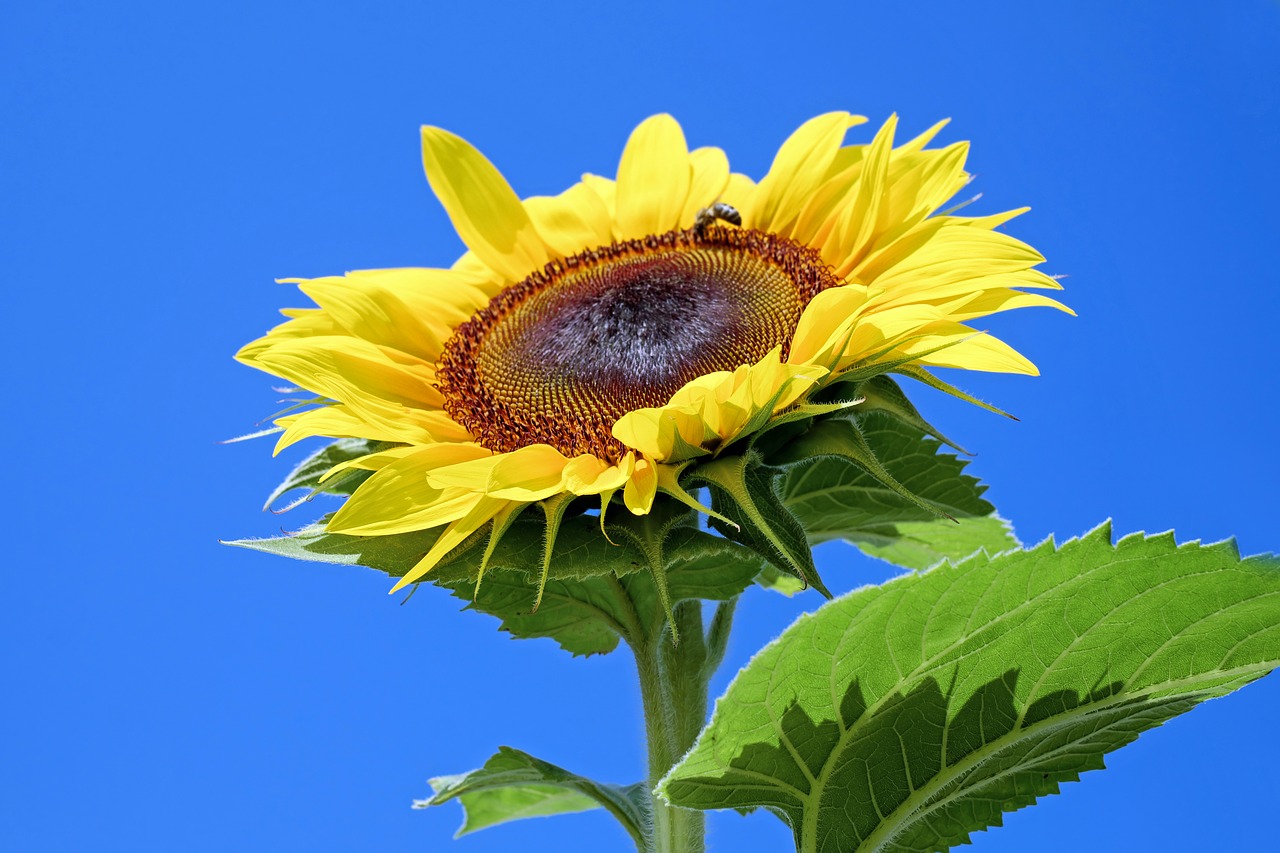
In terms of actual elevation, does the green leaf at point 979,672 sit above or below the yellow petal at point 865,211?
below

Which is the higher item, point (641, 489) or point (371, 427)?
point (371, 427)

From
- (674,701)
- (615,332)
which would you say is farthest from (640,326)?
(674,701)

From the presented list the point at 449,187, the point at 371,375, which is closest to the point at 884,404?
the point at 371,375

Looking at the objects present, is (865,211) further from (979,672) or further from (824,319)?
(979,672)

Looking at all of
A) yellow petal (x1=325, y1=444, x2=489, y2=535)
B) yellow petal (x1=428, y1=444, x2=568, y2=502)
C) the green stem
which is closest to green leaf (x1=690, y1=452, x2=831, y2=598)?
yellow petal (x1=428, y1=444, x2=568, y2=502)

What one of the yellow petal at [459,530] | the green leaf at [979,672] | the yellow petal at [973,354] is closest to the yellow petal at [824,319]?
the yellow petal at [973,354]

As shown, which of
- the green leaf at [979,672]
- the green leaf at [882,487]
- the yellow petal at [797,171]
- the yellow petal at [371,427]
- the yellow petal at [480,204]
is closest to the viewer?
the green leaf at [979,672]

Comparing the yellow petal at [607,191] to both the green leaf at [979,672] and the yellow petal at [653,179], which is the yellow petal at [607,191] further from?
the green leaf at [979,672]
